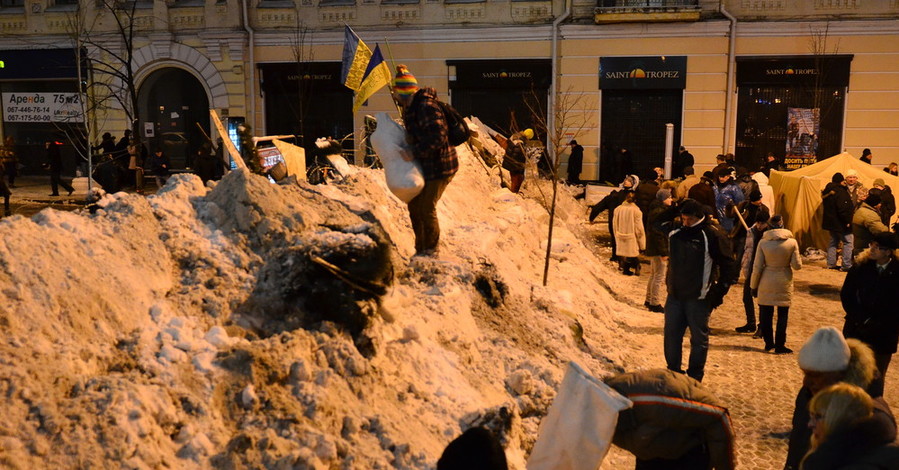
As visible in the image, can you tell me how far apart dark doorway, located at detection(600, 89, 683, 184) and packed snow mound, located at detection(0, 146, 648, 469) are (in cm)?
1714

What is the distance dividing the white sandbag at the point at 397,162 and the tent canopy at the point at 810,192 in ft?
35.6

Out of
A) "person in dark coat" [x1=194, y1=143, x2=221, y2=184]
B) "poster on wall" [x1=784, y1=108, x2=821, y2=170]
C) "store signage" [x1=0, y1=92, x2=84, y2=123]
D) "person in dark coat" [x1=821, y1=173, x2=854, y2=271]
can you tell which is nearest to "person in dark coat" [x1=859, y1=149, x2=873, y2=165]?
"poster on wall" [x1=784, y1=108, x2=821, y2=170]

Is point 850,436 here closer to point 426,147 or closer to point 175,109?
point 426,147

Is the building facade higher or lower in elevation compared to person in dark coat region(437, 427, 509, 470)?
higher

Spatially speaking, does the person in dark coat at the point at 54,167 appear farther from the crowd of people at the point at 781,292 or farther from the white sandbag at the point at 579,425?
the white sandbag at the point at 579,425

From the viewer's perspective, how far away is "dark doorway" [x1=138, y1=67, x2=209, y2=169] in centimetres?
2694

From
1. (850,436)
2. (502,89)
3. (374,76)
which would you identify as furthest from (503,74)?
(850,436)

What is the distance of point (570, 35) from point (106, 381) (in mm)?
21161

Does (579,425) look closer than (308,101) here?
Yes

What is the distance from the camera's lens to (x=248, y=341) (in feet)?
16.7

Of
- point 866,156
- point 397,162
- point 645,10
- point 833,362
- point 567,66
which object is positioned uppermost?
point 645,10

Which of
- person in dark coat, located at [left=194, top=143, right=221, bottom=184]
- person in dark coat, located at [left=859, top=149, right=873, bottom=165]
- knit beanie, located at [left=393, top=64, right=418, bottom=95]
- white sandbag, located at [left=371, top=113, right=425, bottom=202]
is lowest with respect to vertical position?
person in dark coat, located at [left=194, top=143, right=221, bottom=184]

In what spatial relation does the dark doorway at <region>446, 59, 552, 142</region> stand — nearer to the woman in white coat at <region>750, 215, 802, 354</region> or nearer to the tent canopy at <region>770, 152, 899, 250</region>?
the tent canopy at <region>770, 152, 899, 250</region>

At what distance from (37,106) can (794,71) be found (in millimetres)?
23761
